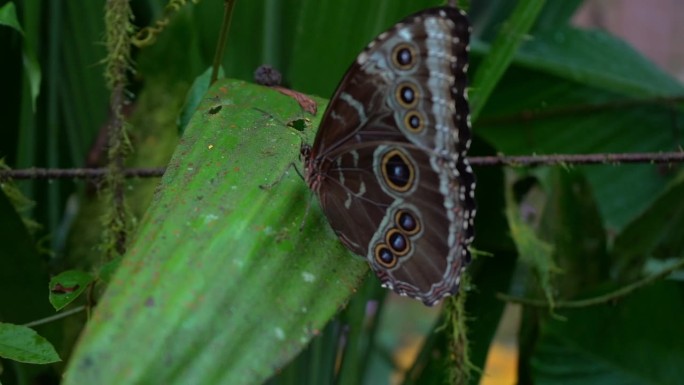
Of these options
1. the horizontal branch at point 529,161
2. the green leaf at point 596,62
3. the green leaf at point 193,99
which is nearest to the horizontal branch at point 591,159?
the horizontal branch at point 529,161

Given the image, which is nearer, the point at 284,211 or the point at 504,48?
the point at 284,211

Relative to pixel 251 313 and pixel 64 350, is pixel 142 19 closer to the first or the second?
pixel 64 350

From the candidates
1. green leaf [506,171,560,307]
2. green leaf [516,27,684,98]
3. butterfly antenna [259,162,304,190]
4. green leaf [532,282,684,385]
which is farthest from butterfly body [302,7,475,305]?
green leaf [516,27,684,98]

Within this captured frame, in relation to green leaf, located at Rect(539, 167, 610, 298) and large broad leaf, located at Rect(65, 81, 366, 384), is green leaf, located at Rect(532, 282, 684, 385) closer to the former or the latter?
green leaf, located at Rect(539, 167, 610, 298)

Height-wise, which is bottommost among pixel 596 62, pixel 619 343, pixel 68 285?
pixel 619 343

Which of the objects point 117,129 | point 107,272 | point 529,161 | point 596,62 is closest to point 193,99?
point 117,129

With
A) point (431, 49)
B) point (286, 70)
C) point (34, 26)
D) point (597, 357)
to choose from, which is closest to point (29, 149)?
point (34, 26)

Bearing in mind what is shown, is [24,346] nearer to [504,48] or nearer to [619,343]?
[504,48]
